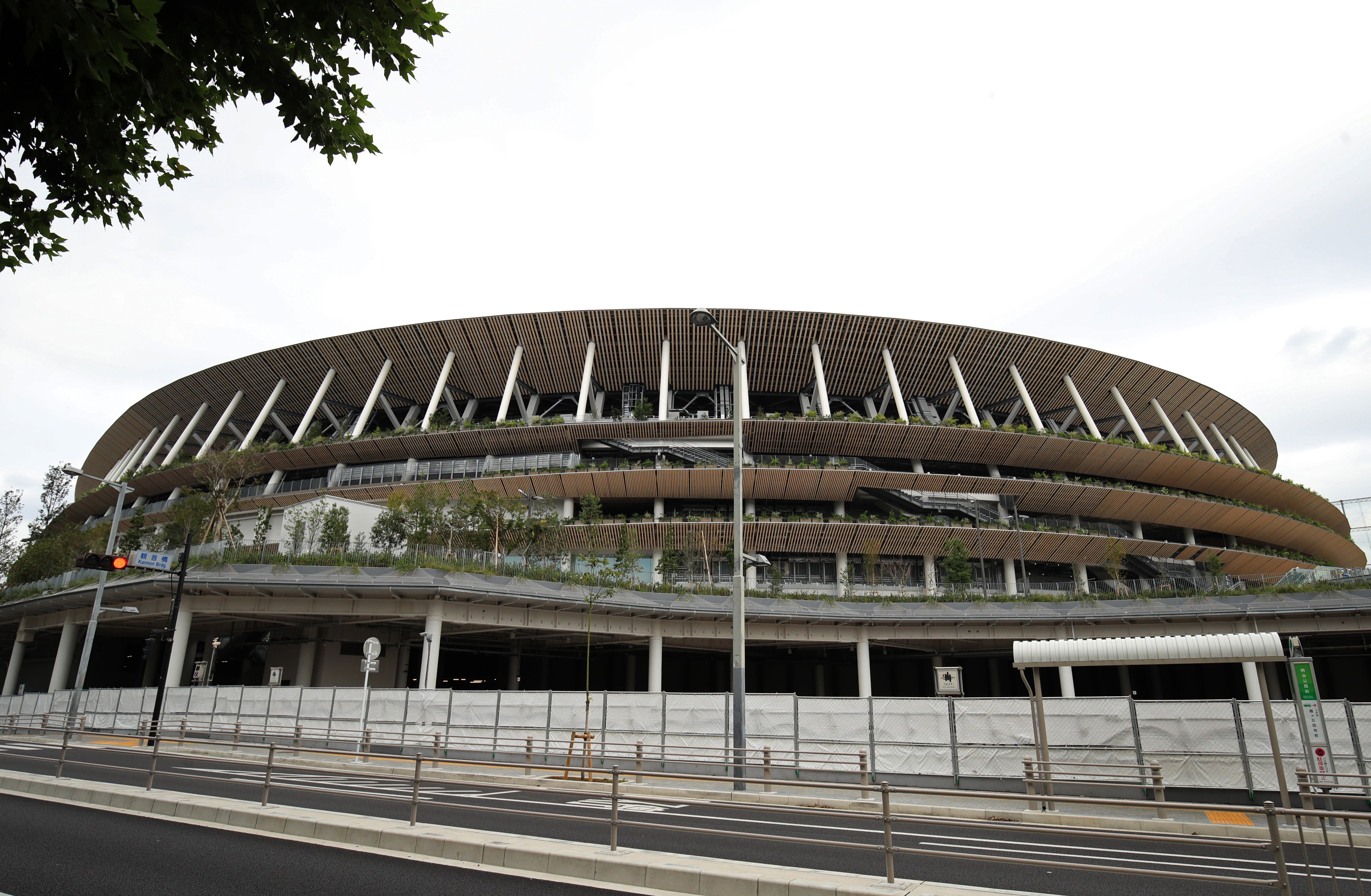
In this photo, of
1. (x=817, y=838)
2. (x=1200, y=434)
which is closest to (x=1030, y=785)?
(x=817, y=838)

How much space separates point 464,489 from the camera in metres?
44.6

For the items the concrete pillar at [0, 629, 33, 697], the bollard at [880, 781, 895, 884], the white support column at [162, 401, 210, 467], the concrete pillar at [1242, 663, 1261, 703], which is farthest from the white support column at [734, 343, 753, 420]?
the white support column at [162, 401, 210, 467]

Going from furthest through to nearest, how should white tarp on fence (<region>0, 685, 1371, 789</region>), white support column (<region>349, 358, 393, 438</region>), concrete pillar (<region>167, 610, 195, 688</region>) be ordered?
white support column (<region>349, 358, 393, 438</region>) → concrete pillar (<region>167, 610, 195, 688</region>) → white tarp on fence (<region>0, 685, 1371, 789</region>)

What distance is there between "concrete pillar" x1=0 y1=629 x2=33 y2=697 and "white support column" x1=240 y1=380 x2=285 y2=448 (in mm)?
17122

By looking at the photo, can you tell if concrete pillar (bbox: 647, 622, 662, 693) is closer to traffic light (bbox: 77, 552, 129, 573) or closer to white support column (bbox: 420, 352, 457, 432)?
white support column (bbox: 420, 352, 457, 432)

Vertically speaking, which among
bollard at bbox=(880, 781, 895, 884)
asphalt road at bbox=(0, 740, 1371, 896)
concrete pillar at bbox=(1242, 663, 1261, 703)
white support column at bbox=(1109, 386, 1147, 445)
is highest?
white support column at bbox=(1109, 386, 1147, 445)

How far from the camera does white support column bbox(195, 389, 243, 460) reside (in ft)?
198

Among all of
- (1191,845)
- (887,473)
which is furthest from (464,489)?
(1191,845)

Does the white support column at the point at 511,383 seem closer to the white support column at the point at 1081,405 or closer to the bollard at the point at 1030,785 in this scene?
the white support column at the point at 1081,405

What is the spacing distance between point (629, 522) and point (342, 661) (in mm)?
16420

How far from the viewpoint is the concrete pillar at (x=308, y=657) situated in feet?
130

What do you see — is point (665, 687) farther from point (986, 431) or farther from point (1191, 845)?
point (1191, 845)

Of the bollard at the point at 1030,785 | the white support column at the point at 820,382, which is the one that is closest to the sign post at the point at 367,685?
the bollard at the point at 1030,785

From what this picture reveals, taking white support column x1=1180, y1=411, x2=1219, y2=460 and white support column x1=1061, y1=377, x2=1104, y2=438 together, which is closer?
white support column x1=1061, y1=377, x2=1104, y2=438
